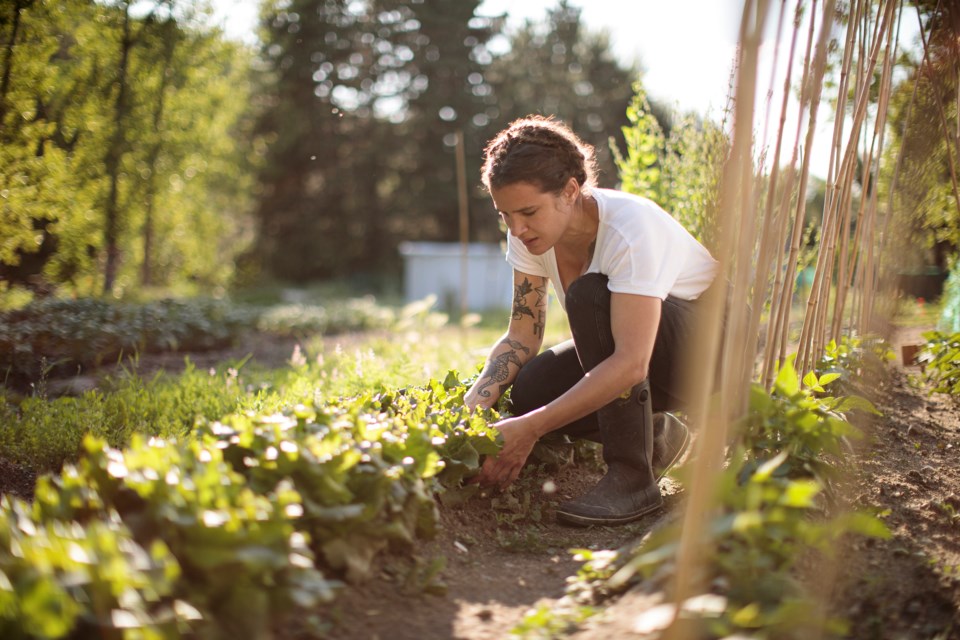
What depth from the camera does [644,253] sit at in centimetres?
208

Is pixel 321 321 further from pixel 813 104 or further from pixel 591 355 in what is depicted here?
pixel 813 104

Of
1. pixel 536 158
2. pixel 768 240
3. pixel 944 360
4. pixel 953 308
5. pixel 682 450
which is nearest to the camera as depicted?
pixel 768 240

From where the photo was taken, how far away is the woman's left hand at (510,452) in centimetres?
205

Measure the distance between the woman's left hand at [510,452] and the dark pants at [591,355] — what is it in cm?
34

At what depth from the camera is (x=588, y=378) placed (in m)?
2.04

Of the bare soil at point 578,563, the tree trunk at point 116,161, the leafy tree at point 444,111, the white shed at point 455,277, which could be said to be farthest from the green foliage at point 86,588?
the leafy tree at point 444,111

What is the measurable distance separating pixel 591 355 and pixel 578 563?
64cm

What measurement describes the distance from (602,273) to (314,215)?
16.3 m

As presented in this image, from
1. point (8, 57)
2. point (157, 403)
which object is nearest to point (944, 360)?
point (157, 403)

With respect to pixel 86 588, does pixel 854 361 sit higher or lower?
higher

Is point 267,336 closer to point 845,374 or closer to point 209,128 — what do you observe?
point 209,128

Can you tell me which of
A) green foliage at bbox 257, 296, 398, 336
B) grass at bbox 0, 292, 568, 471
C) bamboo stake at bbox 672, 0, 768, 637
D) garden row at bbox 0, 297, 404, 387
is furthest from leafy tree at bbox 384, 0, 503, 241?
bamboo stake at bbox 672, 0, 768, 637

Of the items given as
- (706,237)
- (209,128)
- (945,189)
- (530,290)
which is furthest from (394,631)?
(209,128)

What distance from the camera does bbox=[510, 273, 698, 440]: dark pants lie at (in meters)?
2.20
